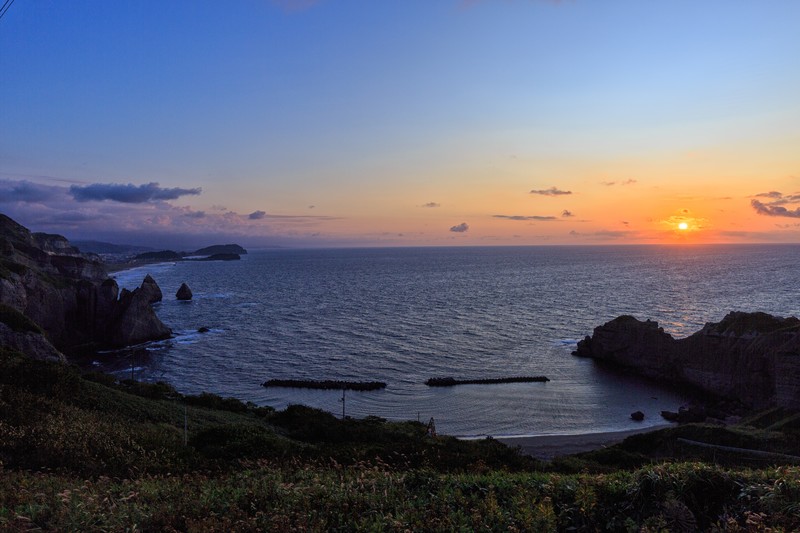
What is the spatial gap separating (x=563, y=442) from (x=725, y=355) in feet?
80.4

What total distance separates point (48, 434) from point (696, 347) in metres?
56.1

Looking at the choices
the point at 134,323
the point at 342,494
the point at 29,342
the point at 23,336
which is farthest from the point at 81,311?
the point at 342,494

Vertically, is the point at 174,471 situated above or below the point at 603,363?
above

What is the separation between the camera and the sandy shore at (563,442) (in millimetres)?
33094

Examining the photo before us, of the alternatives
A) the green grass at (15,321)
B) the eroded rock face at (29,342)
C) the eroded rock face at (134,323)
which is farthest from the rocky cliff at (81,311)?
the eroded rock face at (29,342)

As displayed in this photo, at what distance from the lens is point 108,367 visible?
190 ft

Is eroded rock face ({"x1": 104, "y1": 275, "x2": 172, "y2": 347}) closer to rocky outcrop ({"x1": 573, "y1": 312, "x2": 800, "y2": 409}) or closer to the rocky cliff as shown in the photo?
the rocky cliff

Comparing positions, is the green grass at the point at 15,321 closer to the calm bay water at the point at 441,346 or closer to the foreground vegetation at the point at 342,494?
the calm bay water at the point at 441,346

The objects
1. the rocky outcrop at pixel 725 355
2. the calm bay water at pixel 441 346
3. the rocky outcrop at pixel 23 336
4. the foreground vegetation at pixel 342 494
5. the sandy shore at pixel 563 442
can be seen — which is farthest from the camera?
the calm bay water at pixel 441 346

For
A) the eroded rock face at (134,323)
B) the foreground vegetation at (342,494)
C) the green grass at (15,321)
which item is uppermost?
the foreground vegetation at (342,494)

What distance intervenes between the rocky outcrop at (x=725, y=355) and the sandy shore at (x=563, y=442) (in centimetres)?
1312

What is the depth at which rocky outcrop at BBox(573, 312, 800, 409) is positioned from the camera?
1556 inches

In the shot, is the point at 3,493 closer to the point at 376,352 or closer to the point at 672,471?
the point at 672,471

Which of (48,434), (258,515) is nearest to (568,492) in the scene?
(258,515)
